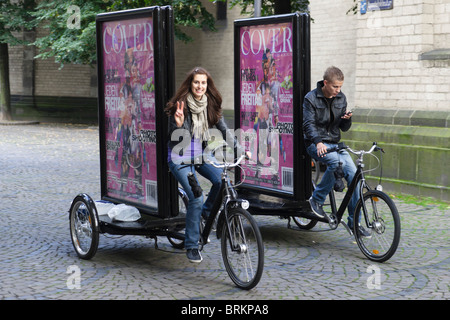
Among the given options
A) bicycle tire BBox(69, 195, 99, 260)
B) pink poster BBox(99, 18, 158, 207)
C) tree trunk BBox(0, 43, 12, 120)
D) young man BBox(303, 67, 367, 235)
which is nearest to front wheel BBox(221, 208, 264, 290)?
pink poster BBox(99, 18, 158, 207)

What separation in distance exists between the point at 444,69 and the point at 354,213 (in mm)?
4483

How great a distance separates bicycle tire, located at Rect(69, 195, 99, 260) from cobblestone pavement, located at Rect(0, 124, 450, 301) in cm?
11

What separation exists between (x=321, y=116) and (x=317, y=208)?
89 cm

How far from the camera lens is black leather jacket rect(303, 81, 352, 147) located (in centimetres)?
691

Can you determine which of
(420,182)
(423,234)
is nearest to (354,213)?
(423,234)

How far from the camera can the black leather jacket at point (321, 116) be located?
6914 millimetres

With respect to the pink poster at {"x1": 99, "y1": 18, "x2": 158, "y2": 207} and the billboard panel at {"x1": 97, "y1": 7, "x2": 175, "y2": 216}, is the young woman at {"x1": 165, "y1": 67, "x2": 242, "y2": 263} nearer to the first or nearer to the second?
the billboard panel at {"x1": 97, "y1": 7, "x2": 175, "y2": 216}

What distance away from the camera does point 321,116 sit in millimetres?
6965

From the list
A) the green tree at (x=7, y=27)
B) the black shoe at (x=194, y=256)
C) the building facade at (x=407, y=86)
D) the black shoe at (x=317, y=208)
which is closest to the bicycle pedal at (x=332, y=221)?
the black shoe at (x=317, y=208)

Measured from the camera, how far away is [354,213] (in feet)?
21.6

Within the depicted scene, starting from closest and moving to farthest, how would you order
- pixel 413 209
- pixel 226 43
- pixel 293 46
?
pixel 293 46
pixel 413 209
pixel 226 43

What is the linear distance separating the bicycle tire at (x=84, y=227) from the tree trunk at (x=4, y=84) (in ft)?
73.7

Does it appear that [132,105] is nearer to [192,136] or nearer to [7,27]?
[192,136]
